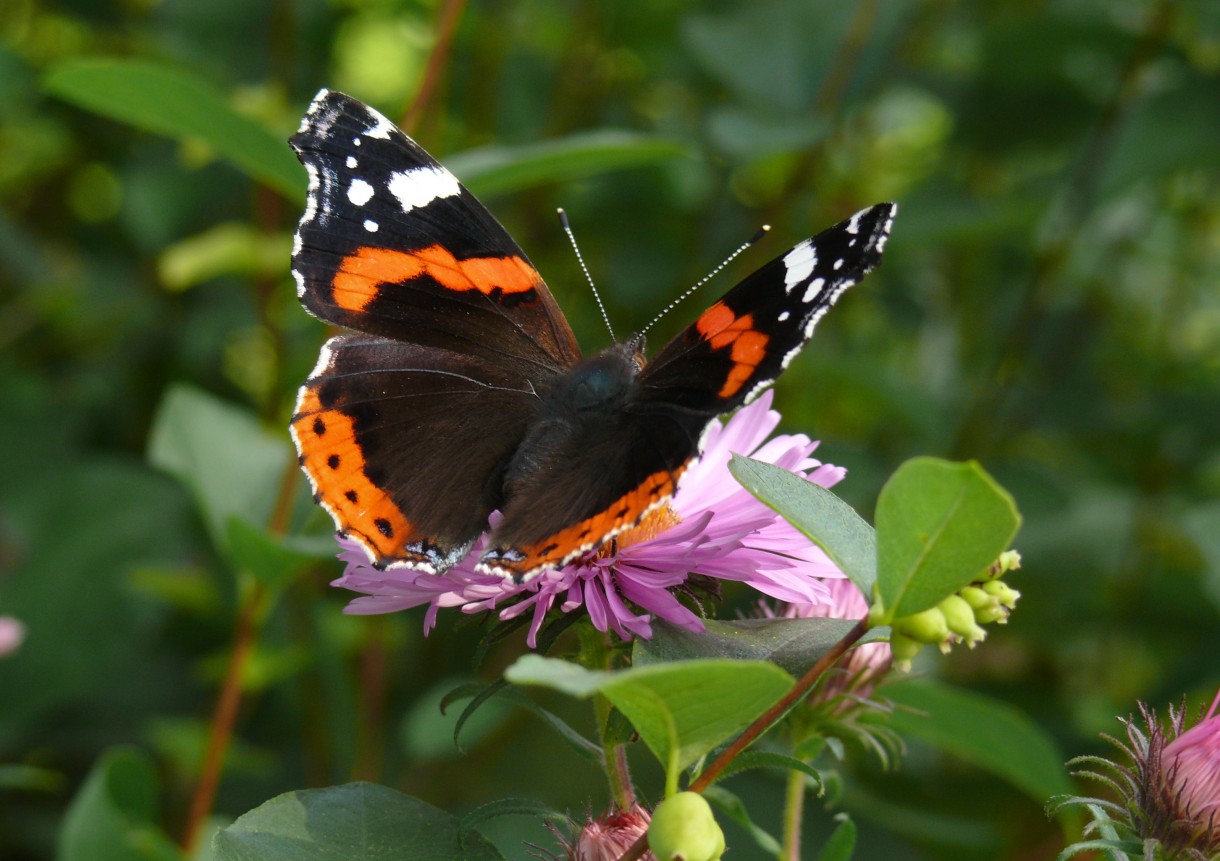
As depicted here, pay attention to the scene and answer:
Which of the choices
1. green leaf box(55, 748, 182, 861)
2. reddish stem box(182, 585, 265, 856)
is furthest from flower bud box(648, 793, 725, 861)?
reddish stem box(182, 585, 265, 856)

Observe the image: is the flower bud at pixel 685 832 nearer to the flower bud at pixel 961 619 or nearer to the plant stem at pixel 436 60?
the flower bud at pixel 961 619

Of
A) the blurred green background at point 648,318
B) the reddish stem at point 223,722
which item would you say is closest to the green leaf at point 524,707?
the reddish stem at point 223,722

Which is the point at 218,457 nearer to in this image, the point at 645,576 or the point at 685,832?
the point at 645,576

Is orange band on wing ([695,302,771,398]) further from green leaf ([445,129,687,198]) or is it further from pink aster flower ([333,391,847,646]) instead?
green leaf ([445,129,687,198])

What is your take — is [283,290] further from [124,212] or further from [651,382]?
[651,382]

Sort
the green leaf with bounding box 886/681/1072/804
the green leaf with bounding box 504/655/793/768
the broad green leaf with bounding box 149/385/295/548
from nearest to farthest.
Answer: the green leaf with bounding box 504/655/793/768, the green leaf with bounding box 886/681/1072/804, the broad green leaf with bounding box 149/385/295/548

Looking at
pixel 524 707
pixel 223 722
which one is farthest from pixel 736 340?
pixel 223 722

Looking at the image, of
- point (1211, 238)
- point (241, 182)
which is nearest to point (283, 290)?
point (241, 182)
